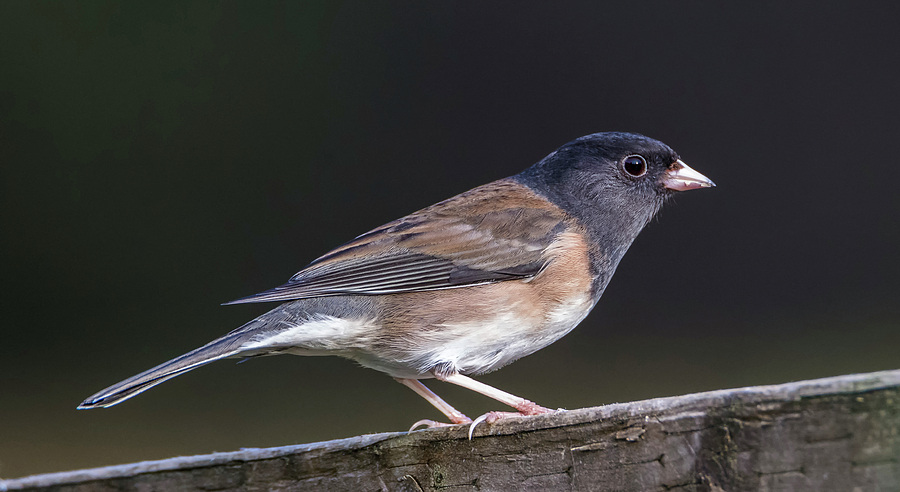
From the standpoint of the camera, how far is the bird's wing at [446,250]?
4.68 ft

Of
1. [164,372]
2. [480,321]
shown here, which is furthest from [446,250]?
[164,372]

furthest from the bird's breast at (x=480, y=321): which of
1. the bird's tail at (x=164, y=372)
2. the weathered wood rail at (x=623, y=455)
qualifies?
the weathered wood rail at (x=623, y=455)

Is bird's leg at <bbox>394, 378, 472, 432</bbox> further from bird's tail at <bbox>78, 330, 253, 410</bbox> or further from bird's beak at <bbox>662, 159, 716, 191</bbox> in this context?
bird's beak at <bbox>662, 159, 716, 191</bbox>

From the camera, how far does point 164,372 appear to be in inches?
41.5

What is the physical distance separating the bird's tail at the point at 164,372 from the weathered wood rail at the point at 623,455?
0.48 feet

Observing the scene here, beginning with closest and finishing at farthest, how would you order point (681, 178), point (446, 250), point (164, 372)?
point (164, 372)
point (446, 250)
point (681, 178)

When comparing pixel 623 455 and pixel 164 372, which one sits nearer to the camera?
pixel 623 455

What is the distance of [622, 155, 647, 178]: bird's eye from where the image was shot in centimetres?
163

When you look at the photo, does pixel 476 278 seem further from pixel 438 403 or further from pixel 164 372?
pixel 164 372

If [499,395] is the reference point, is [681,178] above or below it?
above

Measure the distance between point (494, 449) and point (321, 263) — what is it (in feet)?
2.56

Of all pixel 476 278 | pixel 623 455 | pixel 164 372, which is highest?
pixel 476 278

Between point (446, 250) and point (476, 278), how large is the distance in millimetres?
107

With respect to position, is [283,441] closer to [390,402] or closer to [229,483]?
[390,402]
